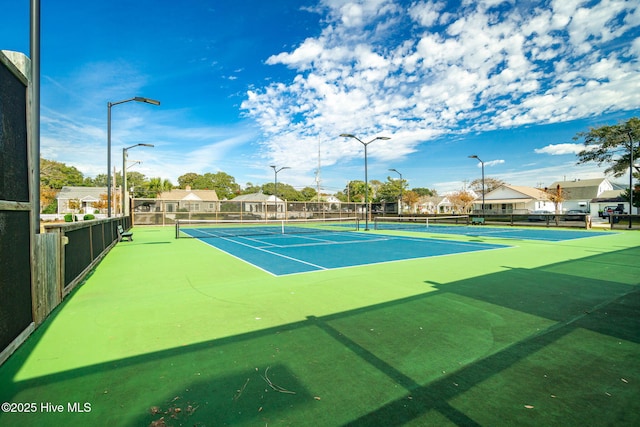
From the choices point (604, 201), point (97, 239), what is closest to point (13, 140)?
point (97, 239)

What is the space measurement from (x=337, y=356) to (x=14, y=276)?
4.08m

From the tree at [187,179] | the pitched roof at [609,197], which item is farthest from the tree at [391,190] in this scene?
the tree at [187,179]

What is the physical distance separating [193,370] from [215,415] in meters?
0.91

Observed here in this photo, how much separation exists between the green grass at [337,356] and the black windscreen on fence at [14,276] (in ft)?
1.02

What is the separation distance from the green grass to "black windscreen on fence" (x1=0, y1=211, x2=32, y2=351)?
31 centimetres

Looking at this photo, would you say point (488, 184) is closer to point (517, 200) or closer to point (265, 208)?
point (517, 200)

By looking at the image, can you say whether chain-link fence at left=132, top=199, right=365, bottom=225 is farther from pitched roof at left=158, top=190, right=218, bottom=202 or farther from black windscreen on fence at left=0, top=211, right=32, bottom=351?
pitched roof at left=158, top=190, right=218, bottom=202

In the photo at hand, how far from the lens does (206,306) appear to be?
577 centimetres

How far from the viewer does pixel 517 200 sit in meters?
58.7

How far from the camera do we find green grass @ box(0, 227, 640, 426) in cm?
275

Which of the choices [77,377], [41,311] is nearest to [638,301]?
[77,377]

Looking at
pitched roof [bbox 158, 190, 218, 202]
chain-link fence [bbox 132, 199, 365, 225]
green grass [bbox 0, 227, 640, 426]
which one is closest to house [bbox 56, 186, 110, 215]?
pitched roof [bbox 158, 190, 218, 202]

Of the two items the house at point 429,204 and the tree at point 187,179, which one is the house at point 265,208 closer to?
the house at point 429,204

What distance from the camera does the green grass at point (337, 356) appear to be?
275 cm
